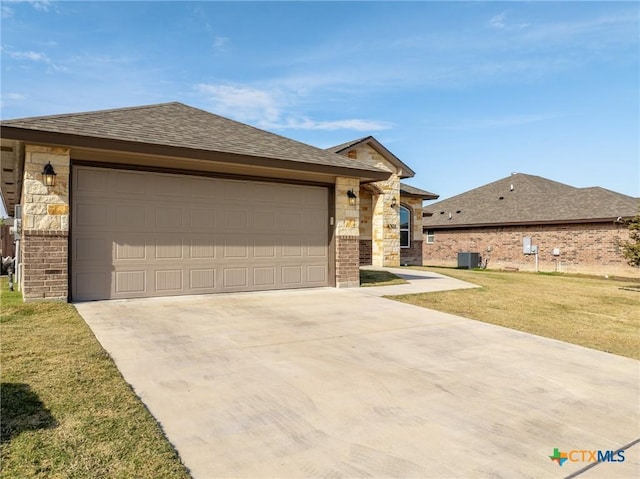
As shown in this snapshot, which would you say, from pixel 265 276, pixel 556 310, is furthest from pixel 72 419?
pixel 556 310

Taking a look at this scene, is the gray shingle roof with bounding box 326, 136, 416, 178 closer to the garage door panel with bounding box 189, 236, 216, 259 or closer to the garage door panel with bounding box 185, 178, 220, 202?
the garage door panel with bounding box 185, 178, 220, 202

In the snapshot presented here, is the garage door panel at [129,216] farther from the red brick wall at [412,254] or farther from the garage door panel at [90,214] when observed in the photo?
the red brick wall at [412,254]

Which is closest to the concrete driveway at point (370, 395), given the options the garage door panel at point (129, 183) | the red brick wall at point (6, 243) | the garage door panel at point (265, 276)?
the garage door panel at point (129, 183)

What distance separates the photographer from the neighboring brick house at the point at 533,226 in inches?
901

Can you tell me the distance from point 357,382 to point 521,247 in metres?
25.6

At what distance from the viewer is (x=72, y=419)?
337 centimetres

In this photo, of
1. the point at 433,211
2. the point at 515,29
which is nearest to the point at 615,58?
the point at 515,29

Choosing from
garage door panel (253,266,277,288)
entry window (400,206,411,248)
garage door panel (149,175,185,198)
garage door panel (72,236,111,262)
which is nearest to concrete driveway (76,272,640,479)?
garage door panel (72,236,111,262)

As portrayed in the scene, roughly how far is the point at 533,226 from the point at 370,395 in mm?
25666

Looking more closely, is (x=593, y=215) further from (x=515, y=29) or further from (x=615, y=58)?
(x=515, y=29)

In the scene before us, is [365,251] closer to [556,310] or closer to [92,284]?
[556,310]

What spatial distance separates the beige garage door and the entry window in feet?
42.4

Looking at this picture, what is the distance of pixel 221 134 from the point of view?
11.0 metres

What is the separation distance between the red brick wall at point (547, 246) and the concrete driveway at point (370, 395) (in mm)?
19269
